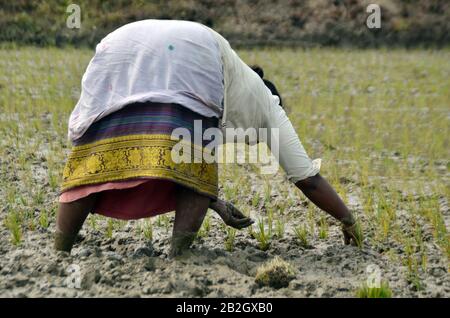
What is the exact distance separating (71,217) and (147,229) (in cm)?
70

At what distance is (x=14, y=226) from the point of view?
11.0 ft

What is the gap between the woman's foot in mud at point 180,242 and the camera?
2.88 m

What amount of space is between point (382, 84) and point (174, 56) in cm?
660

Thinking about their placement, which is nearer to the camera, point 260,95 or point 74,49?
point 260,95

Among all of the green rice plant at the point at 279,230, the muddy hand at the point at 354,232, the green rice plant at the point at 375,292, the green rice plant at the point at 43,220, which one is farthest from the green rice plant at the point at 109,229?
the green rice plant at the point at 375,292

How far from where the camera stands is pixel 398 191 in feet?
14.9

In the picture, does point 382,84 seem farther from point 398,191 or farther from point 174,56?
point 174,56

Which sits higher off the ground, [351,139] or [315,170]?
[315,170]

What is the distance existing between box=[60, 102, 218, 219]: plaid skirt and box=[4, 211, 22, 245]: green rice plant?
22.6 inches

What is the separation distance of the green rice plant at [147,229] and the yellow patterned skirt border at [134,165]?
0.67m

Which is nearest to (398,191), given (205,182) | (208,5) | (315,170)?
(315,170)

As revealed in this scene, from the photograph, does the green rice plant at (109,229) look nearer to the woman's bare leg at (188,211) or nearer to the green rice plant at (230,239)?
the green rice plant at (230,239)

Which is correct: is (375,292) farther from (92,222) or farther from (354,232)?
(92,222)

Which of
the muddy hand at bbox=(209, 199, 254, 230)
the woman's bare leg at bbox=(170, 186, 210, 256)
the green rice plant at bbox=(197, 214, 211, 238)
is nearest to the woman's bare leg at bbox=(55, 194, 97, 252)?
the woman's bare leg at bbox=(170, 186, 210, 256)
